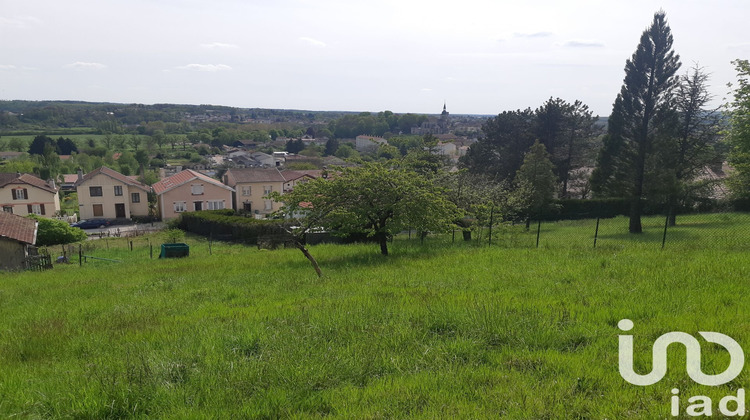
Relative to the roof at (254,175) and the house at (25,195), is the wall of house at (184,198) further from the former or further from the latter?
the house at (25,195)

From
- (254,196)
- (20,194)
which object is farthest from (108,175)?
(254,196)

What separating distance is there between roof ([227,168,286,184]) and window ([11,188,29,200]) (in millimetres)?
20586

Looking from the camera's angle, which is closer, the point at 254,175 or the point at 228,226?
the point at 228,226

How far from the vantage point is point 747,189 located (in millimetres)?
23375

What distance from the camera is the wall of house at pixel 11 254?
2389 centimetres

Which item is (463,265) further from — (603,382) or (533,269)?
(603,382)

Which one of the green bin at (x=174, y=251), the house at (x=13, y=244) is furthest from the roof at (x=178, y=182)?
the green bin at (x=174, y=251)

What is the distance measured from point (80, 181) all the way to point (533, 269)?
50.8 meters

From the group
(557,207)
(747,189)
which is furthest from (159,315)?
(557,207)

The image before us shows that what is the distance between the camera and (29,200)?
5119cm

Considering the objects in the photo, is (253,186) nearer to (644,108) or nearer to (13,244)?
(13,244)

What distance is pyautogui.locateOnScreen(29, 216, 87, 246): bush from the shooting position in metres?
32.8

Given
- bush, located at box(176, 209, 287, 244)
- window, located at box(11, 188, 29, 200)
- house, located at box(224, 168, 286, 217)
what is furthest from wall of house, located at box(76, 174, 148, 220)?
bush, located at box(176, 209, 287, 244)

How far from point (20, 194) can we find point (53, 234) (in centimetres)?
2346
